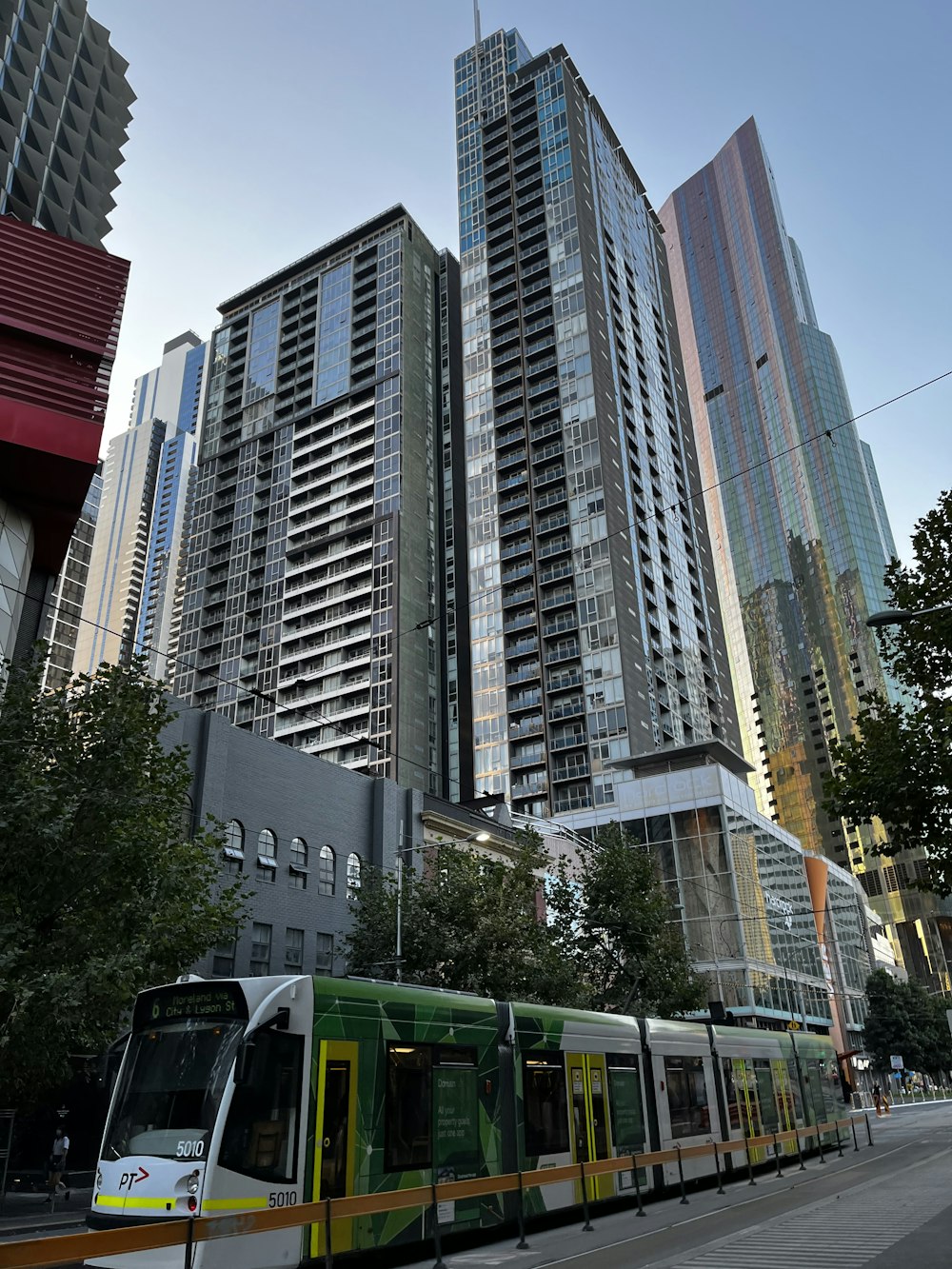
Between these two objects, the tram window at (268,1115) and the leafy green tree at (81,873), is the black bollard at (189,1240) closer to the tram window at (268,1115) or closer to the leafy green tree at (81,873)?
the tram window at (268,1115)

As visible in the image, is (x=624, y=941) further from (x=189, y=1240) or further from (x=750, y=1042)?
(x=189, y=1240)

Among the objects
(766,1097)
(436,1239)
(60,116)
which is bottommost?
(436,1239)

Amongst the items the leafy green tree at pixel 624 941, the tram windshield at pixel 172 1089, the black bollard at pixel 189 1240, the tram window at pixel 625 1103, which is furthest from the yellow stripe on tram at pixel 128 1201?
the leafy green tree at pixel 624 941

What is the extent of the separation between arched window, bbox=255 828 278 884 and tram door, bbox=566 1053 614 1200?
60.1ft

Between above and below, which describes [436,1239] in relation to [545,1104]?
below

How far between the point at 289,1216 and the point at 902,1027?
78673mm

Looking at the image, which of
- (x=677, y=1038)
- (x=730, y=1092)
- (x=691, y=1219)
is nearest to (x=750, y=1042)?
(x=730, y=1092)

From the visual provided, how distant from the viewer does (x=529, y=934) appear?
29547 millimetres

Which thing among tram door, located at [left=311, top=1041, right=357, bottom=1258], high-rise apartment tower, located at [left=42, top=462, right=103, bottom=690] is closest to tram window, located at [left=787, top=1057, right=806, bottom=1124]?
tram door, located at [left=311, top=1041, right=357, bottom=1258]

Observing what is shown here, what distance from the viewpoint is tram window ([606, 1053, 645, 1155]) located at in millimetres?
16750

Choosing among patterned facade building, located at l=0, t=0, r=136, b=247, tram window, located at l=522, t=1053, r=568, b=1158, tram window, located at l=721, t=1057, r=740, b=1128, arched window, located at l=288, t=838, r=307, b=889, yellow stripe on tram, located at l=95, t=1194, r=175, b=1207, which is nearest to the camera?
yellow stripe on tram, located at l=95, t=1194, r=175, b=1207

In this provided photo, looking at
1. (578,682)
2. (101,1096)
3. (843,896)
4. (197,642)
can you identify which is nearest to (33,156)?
(101,1096)

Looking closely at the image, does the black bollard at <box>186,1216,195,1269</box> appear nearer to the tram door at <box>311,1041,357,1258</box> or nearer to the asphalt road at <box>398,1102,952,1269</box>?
the tram door at <box>311,1041,357,1258</box>

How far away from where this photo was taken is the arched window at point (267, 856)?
106 ft
